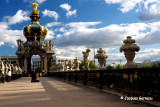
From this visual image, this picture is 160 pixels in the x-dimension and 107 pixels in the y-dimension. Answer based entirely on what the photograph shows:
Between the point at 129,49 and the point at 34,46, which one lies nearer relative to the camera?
the point at 129,49

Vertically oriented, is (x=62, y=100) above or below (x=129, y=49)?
below

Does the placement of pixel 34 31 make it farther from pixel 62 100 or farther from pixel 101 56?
pixel 62 100

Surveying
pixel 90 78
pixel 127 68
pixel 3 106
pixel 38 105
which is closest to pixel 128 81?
pixel 127 68

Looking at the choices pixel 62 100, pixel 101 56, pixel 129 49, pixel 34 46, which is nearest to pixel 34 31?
pixel 34 46

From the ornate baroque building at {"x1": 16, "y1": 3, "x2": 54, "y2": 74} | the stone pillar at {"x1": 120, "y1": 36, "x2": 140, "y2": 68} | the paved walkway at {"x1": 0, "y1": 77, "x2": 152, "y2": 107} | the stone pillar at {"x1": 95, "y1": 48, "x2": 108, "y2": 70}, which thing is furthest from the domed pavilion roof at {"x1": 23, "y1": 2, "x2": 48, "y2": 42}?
the stone pillar at {"x1": 120, "y1": 36, "x2": 140, "y2": 68}

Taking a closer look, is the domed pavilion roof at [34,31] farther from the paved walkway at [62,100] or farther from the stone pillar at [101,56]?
the paved walkway at [62,100]

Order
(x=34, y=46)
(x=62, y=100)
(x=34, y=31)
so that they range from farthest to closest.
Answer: (x=34, y=31) < (x=34, y=46) < (x=62, y=100)

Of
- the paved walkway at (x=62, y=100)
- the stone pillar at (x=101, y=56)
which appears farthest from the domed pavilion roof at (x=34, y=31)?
the paved walkway at (x=62, y=100)

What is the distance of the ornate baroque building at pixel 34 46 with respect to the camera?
64.7 metres

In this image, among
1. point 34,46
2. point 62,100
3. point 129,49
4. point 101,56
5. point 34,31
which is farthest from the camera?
point 34,31

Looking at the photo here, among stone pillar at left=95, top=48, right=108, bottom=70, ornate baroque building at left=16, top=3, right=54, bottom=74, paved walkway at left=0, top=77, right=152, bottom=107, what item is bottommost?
paved walkway at left=0, top=77, right=152, bottom=107

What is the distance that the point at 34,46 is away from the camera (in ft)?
212

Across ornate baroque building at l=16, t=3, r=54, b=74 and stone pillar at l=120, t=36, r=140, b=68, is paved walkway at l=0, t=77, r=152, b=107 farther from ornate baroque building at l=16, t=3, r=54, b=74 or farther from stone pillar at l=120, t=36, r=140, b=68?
ornate baroque building at l=16, t=3, r=54, b=74

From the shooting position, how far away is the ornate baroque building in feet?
212
